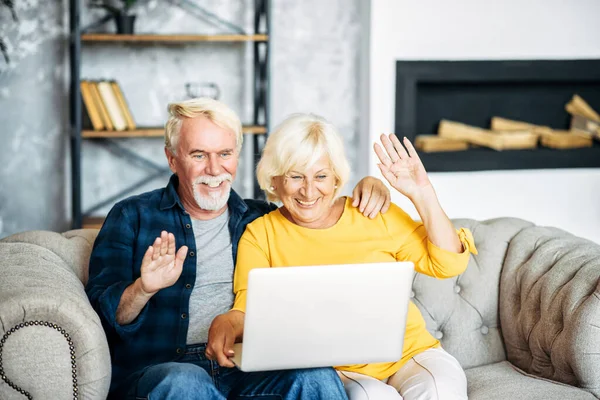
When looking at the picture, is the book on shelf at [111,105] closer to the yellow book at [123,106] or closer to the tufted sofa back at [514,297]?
the yellow book at [123,106]

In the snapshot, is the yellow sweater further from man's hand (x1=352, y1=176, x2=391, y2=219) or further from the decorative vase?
the decorative vase

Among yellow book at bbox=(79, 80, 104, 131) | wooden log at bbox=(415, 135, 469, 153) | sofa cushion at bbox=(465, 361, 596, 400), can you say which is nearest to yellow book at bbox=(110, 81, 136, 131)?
yellow book at bbox=(79, 80, 104, 131)

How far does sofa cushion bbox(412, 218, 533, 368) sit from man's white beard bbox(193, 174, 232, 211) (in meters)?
0.66

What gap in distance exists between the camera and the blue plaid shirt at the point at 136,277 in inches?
81.7

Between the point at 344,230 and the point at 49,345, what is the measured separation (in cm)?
82

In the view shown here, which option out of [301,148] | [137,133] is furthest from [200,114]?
[137,133]

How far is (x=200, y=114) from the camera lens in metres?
2.22

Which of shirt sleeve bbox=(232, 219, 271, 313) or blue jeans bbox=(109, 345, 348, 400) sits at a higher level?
shirt sleeve bbox=(232, 219, 271, 313)

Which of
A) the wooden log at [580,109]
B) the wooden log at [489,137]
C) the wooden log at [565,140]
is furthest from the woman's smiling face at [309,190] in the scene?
the wooden log at [580,109]

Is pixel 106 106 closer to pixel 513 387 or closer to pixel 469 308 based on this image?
pixel 469 308

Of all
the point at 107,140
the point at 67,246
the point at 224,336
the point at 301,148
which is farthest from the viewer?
the point at 107,140

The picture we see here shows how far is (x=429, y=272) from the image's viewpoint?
7.14 feet

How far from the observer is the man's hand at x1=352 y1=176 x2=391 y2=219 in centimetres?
222

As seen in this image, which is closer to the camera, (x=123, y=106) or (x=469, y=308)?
(x=469, y=308)
